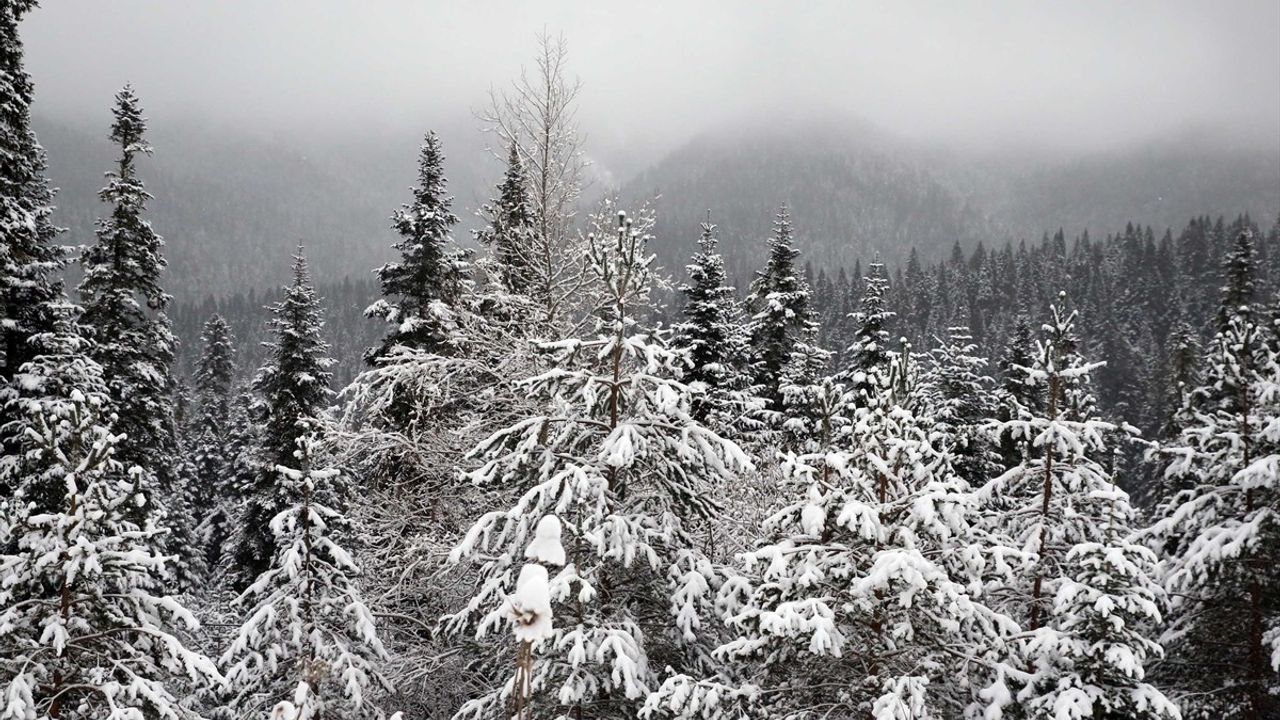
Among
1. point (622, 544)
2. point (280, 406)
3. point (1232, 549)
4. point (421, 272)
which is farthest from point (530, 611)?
point (280, 406)

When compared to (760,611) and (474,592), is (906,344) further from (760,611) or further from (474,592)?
(474,592)

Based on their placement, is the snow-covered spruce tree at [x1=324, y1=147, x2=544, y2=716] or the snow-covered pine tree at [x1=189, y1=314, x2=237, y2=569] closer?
the snow-covered spruce tree at [x1=324, y1=147, x2=544, y2=716]

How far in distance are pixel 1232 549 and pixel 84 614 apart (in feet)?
44.1

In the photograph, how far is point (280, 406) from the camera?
2191 centimetres

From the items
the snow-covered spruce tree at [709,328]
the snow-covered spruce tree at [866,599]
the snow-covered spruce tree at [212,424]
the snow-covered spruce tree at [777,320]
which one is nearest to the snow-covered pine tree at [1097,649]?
the snow-covered spruce tree at [866,599]

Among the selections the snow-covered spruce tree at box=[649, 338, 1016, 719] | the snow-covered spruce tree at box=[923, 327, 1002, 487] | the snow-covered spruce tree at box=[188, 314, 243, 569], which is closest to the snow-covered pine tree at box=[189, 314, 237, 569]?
the snow-covered spruce tree at box=[188, 314, 243, 569]

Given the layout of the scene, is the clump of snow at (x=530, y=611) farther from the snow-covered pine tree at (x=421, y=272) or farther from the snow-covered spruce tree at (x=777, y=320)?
the snow-covered spruce tree at (x=777, y=320)

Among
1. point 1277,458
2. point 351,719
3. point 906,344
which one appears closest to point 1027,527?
point 906,344

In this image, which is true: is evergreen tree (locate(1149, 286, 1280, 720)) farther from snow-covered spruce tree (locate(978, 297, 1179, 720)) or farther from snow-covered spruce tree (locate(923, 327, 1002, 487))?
snow-covered spruce tree (locate(923, 327, 1002, 487))

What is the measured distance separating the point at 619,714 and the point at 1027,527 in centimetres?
537

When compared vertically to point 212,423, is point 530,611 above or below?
above

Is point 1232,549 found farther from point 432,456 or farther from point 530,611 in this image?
point 432,456

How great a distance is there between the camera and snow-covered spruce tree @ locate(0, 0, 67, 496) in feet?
40.5

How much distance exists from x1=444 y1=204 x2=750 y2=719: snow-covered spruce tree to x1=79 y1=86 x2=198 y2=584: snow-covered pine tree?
13.5m
